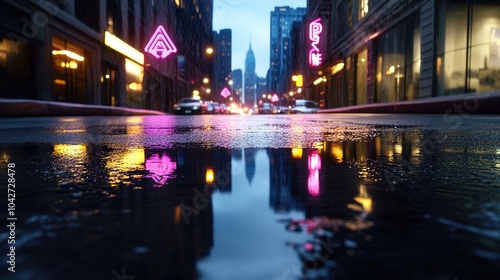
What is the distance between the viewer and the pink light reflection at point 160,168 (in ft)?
4.91

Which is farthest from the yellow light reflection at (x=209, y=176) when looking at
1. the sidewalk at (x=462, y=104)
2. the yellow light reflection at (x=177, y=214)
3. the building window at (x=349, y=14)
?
the building window at (x=349, y=14)

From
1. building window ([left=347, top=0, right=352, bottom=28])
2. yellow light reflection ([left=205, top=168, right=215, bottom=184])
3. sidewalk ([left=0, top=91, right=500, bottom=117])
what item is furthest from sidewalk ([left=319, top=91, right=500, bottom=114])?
building window ([left=347, top=0, right=352, bottom=28])

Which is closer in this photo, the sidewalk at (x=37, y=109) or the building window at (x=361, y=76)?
the sidewalk at (x=37, y=109)

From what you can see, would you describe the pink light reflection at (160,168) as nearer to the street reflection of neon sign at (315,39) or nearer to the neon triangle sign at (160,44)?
the neon triangle sign at (160,44)

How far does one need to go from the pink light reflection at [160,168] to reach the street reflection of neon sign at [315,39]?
151ft

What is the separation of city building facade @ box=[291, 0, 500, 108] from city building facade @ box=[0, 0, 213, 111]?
14.5m

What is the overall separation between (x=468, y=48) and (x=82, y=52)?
733 inches

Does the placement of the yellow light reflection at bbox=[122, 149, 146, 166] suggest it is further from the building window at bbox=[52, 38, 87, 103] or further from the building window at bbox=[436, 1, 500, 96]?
the building window at bbox=[52, 38, 87, 103]

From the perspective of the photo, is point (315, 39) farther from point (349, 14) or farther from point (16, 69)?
point (16, 69)

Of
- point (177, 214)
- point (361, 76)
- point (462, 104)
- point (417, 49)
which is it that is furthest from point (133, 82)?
point (177, 214)

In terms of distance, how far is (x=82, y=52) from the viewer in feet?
73.9

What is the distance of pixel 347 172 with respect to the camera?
1689 millimetres

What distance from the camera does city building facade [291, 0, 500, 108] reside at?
1630cm

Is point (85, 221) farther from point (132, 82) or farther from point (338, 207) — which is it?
point (132, 82)
